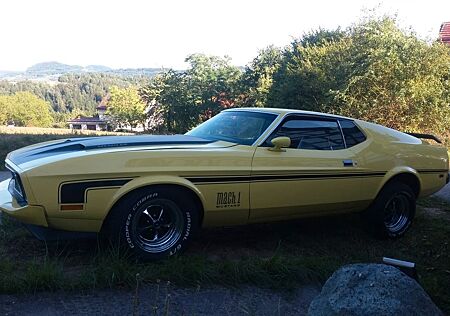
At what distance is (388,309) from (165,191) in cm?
218

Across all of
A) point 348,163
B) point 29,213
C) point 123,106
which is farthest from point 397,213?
point 123,106

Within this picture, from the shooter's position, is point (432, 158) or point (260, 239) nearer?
point (260, 239)

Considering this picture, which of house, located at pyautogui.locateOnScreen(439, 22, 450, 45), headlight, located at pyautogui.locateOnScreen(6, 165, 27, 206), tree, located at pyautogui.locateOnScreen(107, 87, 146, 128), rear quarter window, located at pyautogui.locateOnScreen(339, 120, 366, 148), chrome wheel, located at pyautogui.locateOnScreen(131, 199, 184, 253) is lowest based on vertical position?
tree, located at pyautogui.locateOnScreen(107, 87, 146, 128)

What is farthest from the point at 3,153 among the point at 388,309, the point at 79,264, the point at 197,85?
the point at 197,85

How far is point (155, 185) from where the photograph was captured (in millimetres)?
3926

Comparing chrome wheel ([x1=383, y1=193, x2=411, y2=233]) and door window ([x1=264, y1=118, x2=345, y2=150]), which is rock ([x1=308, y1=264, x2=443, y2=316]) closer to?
door window ([x1=264, y1=118, x2=345, y2=150])

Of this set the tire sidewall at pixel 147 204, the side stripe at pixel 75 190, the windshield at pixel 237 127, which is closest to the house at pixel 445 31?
the windshield at pixel 237 127

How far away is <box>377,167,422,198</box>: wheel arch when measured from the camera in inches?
208

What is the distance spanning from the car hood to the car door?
2.29ft

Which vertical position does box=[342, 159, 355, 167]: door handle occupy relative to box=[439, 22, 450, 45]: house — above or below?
below

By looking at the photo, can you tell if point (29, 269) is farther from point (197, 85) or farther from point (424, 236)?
point (197, 85)

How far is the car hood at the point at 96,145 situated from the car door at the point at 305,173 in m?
0.70

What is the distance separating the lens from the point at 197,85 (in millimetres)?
29688

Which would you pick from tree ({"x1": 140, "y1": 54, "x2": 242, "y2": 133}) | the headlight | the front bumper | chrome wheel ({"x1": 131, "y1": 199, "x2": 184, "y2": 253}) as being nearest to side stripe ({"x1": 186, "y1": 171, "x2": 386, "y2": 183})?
chrome wheel ({"x1": 131, "y1": 199, "x2": 184, "y2": 253})
